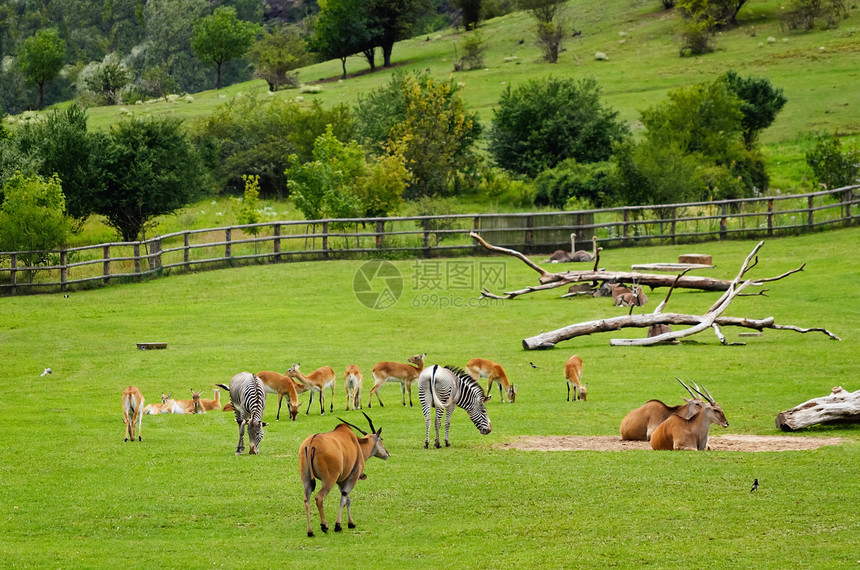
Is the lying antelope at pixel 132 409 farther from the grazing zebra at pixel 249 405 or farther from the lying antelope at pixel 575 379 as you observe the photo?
the lying antelope at pixel 575 379

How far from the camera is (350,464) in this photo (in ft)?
33.0

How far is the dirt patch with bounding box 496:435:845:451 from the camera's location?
13961mm

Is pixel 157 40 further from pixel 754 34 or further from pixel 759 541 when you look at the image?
pixel 759 541

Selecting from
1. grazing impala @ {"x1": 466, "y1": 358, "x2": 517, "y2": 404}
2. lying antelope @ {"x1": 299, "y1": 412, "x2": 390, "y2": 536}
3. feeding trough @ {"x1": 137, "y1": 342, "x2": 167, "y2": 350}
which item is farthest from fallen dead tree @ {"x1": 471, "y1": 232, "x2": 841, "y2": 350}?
lying antelope @ {"x1": 299, "y1": 412, "x2": 390, "y2": 536}

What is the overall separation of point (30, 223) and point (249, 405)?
880 inches

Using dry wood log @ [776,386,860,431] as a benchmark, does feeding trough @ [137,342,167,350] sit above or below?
above

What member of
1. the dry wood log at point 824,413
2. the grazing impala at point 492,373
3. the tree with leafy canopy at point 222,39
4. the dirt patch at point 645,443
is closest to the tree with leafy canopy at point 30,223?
the grazing impala at point 492,373

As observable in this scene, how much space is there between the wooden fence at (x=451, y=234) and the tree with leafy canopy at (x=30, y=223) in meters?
0.60

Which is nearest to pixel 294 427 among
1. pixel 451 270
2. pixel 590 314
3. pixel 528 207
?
pixel 590 314

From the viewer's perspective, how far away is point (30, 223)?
3278 cm

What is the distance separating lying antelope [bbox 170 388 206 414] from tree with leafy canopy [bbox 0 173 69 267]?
1625 centimetres

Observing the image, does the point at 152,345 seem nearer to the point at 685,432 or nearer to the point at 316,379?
the point at 316,379

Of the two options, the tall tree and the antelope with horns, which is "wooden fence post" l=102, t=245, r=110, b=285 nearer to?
the antelope with horns

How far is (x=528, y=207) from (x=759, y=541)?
4079 centimetres
